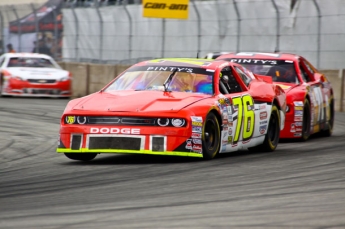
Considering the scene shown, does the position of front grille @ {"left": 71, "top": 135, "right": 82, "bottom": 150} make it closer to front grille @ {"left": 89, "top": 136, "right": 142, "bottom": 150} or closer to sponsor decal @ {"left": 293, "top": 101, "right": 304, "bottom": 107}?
front grille @ {"left": 89, "top": 136, "right": 142, "bottom": 150}

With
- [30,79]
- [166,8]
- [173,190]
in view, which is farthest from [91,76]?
[173,190]

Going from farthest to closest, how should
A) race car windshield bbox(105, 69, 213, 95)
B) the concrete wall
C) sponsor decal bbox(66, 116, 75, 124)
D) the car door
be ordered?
the concrete wall → race car windshield bbox(105, 69, 213, 95) → the car door → sponsor decal bbox(66, 116, 75, 124)

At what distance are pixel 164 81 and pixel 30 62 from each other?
595 inches

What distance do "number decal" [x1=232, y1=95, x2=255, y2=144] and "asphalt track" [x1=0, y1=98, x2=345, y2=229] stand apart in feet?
0.91

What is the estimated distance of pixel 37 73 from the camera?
23.9 meters

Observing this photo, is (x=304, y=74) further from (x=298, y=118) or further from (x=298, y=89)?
(x=298, y=118)

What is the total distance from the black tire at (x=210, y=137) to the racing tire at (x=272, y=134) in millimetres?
1578

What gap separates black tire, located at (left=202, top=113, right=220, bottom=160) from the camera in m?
9.70

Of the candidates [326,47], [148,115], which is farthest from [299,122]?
[326,47]

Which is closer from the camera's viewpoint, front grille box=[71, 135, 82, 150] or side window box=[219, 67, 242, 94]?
front grille box=[71, 135, 82, 150]

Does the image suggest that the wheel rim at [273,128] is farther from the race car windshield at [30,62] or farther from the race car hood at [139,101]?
the race car windshield at [30,62]

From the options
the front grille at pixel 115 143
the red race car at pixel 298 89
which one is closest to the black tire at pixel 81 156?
the front grille at pixel 115 143

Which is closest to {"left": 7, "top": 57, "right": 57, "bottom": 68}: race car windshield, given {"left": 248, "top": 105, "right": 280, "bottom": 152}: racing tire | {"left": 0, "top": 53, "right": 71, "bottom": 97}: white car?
{"left": 0, "top": 53, "right": 71, "bottom": 97}: white car

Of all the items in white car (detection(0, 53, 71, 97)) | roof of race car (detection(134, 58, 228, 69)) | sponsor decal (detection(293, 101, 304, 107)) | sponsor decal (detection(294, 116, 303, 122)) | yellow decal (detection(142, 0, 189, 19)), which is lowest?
white car (detection(0, 53, 71, 97))
